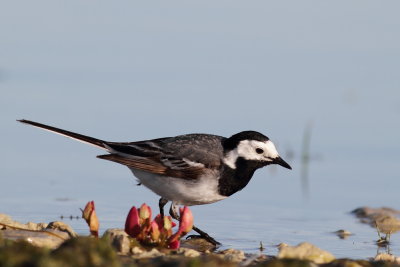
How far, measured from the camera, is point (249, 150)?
33.3 feet

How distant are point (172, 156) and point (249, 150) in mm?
782

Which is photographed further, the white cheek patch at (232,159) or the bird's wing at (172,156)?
the white cheek patch at (232,159)

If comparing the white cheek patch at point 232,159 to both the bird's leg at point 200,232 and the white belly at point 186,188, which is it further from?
the bird's leg at point 200,232

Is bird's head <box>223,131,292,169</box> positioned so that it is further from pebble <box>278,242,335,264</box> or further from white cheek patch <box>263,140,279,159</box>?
pebble <box>278,242,335,264</box>

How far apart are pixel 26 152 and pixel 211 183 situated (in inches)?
166

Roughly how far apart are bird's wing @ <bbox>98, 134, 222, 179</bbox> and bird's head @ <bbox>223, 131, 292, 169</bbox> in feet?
0.42

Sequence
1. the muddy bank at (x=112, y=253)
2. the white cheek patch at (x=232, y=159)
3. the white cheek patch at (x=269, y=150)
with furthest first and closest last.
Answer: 1. the white cheek patch at (x=269, y=150)
2. the white cheek patch at (x=232, y=159)
3. the muddy bank at (x=112, y=253)

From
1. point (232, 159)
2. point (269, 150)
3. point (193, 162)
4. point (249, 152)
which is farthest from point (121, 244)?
point (269, 150)

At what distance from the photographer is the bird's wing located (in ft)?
32.6

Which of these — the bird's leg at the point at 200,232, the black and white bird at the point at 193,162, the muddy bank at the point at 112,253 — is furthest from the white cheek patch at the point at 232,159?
the muddy bank at the point at 112,253

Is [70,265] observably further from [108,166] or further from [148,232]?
[108,166]

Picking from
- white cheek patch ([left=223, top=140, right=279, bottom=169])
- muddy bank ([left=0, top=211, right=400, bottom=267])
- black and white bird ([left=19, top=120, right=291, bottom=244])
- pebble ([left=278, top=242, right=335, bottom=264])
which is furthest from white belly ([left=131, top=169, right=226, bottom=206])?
pebble ([left=278, top=242, right=335, bottom=264])

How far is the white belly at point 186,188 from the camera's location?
32.3 ft

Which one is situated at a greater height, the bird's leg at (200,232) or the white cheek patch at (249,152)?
the white cheek patch at (249,152)
